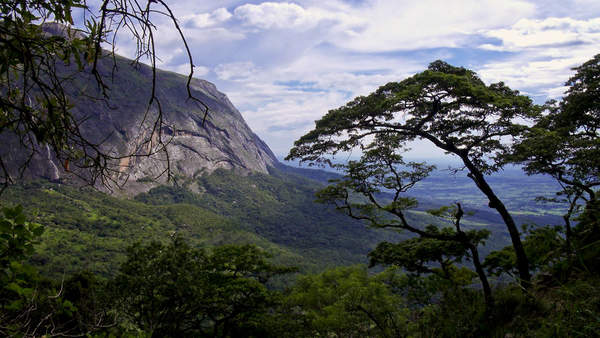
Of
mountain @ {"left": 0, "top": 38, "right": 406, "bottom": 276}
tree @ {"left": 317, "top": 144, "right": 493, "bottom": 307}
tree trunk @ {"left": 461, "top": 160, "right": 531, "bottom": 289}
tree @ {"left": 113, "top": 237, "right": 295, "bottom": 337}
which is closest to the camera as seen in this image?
tree trunk @ {"left": 461, "top": 160, "right": 531, "bottom": 289}

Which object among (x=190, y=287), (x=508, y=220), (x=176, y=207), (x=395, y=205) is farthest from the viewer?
(x=176, y=207)

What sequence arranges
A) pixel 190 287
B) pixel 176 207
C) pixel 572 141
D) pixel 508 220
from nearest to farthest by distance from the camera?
pixel 572 141 < pixel 508 220 < pixel 190 287 < pixel 176 207

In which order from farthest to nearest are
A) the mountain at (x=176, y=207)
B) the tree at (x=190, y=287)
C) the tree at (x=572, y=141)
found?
the mountain at (x=176, y=207) → the tree at (x=190, y=287) → the tree at (x=572, y=141)

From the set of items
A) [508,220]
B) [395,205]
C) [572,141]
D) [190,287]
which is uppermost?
[572,141]

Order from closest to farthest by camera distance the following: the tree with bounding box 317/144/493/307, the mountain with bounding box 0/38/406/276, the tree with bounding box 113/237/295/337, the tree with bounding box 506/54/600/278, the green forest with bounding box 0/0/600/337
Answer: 1. the green forest with bounding box 0/0/600/337
2. the tree with bounding box 506/54/600/278
3. the tree with bounding box 317/144/493/307
4. the tree with bounding box 113/237/295/337
5. the mountain with bounding box 0/38/406/276

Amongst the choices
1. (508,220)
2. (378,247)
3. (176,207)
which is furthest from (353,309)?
(176,207)

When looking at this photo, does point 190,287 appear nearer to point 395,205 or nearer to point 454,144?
point 395,205

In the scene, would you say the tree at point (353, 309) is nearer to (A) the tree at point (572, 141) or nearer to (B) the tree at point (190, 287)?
(B) the tree at point (190, 287)

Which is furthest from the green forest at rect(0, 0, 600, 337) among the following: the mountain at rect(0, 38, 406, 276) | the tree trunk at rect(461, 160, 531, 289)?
the mountain at rect(0, 38, 406, 276)

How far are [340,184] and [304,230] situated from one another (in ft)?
423

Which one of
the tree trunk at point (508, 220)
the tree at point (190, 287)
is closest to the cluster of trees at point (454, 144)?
the tree trunk at point (508, 220)

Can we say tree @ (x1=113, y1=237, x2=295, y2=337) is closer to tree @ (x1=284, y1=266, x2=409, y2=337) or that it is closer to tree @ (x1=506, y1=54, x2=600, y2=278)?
tree @ (x1=284, y1=266, x2=409, y2=337)

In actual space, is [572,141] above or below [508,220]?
above

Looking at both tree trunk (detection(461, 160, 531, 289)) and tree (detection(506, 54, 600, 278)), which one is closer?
tree (detection(506, 54, 600, 278))
